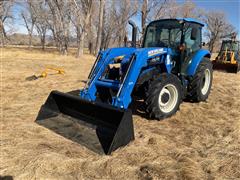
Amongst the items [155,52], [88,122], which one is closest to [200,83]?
[155,52]

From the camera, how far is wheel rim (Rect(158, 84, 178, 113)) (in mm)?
5141

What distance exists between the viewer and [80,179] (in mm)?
3191

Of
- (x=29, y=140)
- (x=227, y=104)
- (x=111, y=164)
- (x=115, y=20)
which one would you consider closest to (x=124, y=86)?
(x=111, y=164)

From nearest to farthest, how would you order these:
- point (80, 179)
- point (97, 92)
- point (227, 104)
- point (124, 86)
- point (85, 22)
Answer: point (80, 179) → point (124, 86) → point (97, 92) → point (227, 104) → point (85, 22)

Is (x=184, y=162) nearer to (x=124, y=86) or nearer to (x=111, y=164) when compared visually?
(x=111, y=164)

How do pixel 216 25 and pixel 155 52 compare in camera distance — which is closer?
pixel 155 52

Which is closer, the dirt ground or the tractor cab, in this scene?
the dirt ground

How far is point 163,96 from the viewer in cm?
514

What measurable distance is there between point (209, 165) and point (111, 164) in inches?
54.3

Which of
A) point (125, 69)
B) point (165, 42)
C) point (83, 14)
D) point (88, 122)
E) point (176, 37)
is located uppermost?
point (83, 14)

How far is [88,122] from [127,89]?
0.92m

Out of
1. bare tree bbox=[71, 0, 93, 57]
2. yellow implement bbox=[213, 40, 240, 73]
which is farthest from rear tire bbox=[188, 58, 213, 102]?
bare tree bbox=[71, 0, 93, 57]

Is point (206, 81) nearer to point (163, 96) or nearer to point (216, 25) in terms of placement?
point (163, 96)

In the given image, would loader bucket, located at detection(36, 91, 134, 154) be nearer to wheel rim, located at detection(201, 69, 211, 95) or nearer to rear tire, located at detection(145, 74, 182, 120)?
rear tire, located at detection(145, 74, 182, 120)
